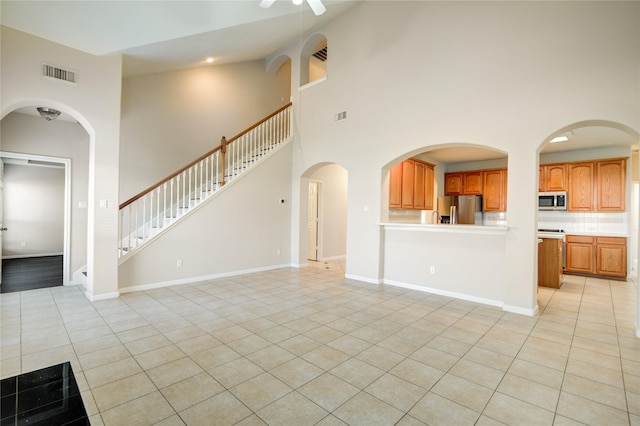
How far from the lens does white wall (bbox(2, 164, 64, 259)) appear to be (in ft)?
26.4

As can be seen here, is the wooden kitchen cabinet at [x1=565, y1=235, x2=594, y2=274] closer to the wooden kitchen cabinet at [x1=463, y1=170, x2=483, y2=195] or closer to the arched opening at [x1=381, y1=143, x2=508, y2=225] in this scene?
the arched opening at [x1=381, y1=143, x2=508, y2=225]

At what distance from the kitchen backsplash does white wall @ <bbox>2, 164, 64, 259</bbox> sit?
13198 millimetres

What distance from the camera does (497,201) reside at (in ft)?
25.4

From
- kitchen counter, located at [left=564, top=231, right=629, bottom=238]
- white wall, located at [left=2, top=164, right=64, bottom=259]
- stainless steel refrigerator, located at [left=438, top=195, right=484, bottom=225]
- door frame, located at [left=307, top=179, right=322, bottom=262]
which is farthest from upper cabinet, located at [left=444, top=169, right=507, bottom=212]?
white wall, located at [left=2, top=164, right=64, bottom=259]

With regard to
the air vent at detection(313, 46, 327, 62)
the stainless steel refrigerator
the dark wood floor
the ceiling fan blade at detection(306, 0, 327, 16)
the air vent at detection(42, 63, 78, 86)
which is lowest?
the dark wood floor

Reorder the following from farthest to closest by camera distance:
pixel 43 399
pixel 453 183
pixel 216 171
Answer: pixel 453 183, pixel 216 171, pixel 43 399

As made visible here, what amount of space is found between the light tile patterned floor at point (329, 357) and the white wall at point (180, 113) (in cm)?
278

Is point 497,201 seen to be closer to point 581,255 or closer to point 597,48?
Answer: point 581,255

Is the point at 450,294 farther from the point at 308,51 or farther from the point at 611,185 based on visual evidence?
the point at 308,51

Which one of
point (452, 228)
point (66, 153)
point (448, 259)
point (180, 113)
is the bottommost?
point (448, 259)

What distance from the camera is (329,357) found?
2.67 metres

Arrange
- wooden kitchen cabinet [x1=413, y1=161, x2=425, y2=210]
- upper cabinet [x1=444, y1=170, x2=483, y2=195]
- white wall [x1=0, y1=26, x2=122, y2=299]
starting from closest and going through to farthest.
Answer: white wall [x1=0, y1=26, x2=122, y2=299] → wooden kitchen cabinet [x1=413, y1=161, x2=425, y2=210] → upper cabinet [x1=444, y1=170, x2=483, y2=195]

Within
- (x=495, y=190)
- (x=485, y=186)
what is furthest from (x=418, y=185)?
(x=495, y=190)

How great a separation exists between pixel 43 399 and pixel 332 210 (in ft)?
22.1
